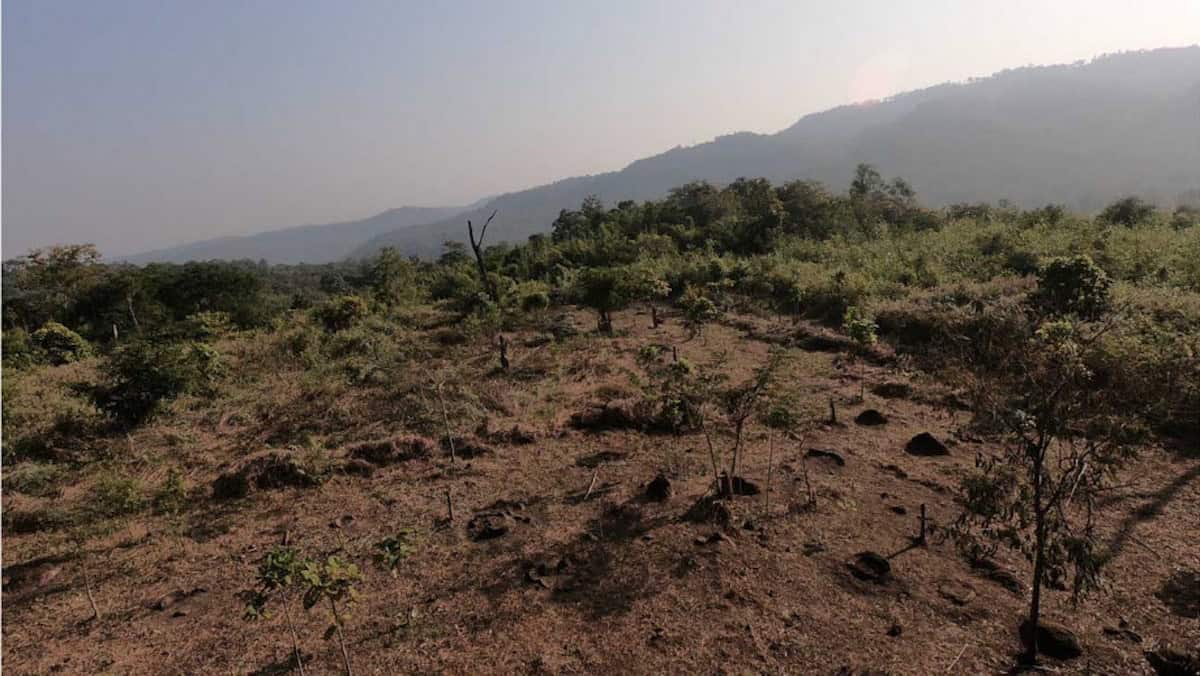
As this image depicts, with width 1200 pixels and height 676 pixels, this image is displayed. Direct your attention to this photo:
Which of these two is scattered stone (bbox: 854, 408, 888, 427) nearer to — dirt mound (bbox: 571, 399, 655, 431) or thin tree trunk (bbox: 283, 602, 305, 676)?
dirt mound (bbox: 571, 399, 655, 431)

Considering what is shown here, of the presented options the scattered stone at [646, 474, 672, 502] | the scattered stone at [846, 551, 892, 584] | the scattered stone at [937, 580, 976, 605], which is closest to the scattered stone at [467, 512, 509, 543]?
the scattered stone at [646, 474, 672, 502]

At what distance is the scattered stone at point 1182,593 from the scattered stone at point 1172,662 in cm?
94

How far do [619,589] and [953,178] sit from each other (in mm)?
186940

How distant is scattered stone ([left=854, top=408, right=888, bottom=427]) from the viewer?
9273 millimetres

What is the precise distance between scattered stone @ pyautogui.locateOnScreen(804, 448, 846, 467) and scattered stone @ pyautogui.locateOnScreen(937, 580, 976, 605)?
256 cm

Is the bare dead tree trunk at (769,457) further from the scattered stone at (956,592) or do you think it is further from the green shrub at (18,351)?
the green shrub at (18,351)

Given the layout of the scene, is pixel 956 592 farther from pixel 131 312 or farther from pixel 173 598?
pixel 131 312

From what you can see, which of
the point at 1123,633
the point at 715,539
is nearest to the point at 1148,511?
the point at 1123,633

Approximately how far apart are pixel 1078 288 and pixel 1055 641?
10.7m

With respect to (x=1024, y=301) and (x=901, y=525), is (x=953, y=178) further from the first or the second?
(x=901, y=525)

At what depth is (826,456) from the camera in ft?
26.2

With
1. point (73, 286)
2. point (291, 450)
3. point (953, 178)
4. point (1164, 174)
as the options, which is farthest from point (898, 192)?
point (953, 178)

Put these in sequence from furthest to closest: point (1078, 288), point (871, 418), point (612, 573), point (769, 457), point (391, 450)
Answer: point (1078, 288)
point (871, 418)
point (391, 450)
point (769, 457)
point (612, 573)

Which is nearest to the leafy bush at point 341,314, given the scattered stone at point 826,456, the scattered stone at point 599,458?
the scattered stone at point 599,458
